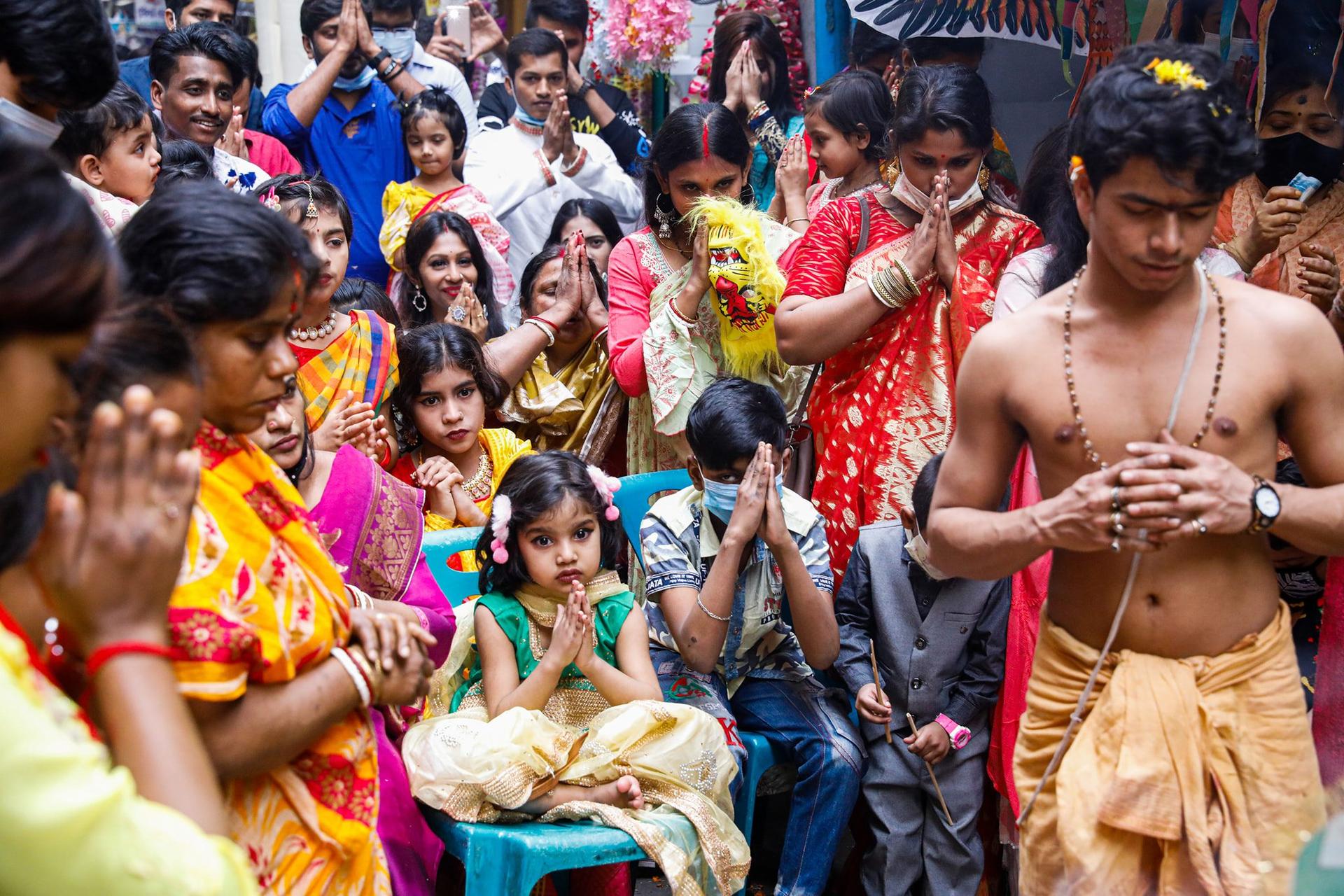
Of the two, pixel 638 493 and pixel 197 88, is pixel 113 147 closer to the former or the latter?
pixel 197 88

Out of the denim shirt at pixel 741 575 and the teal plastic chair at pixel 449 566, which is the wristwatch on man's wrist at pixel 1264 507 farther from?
the teal plastic chair at pixel 449 566

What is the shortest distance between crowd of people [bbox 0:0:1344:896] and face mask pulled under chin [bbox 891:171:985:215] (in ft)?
0.05

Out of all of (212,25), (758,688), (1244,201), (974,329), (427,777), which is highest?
(212,25)

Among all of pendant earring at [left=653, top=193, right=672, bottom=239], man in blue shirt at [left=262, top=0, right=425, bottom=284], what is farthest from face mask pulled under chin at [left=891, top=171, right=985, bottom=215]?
man in blue shirt at [left=262, top=0, right=425, bottom=284]

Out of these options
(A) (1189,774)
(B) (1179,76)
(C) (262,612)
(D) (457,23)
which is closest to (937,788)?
(A) (1189,774)

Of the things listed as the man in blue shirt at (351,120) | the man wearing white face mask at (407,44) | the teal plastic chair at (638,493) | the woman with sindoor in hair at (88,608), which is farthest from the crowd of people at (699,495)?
the man wearing white face mask at (407,44)

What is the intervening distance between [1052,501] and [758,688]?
5.27 feet

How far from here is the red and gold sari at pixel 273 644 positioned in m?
1.63

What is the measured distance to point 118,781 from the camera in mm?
1212

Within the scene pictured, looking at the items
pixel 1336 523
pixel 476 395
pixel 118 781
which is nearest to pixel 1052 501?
pixel 1336 523

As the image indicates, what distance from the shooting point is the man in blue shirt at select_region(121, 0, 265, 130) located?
559cm

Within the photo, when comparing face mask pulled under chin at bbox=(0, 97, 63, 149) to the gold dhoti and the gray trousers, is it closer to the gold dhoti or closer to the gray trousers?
the gold dhoti

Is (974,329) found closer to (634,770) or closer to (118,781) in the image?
(634,770)

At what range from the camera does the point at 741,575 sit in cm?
351
